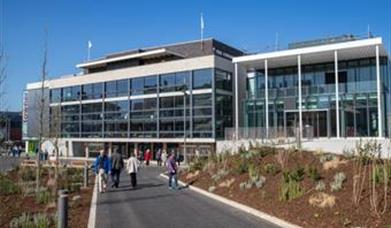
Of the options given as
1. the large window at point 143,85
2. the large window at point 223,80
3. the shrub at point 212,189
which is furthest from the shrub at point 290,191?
the large window at point 143,85

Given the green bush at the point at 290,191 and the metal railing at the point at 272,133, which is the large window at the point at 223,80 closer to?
the metal railing at the point at 272,133

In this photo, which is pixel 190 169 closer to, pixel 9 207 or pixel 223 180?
pixel 223 180

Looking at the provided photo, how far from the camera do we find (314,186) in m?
14.0

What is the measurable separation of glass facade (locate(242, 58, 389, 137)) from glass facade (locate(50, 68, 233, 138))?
3.50 meters

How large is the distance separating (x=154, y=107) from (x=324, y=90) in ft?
64.3

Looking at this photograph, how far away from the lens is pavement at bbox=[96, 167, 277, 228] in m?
12.1

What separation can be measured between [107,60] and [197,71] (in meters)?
17.3

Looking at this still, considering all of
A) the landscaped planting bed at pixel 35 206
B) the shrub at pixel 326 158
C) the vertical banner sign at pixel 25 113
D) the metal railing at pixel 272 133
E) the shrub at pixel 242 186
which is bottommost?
the landscaped planting bed at pixel 35 206

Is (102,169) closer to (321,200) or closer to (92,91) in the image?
(321,200)

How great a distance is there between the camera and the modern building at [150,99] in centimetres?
5266

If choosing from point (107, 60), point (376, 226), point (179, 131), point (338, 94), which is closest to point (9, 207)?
point (376, 226)

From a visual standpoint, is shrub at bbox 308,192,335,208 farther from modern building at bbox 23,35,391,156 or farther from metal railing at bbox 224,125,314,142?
metal railing at bbox 224,125,314,142

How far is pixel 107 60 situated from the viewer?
218 feet

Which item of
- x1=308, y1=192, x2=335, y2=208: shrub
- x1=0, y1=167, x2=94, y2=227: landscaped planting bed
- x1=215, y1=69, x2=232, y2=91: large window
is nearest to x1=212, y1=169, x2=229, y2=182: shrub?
x1=0, y1=167, x2=94, y2=227: landscaped planting bed
